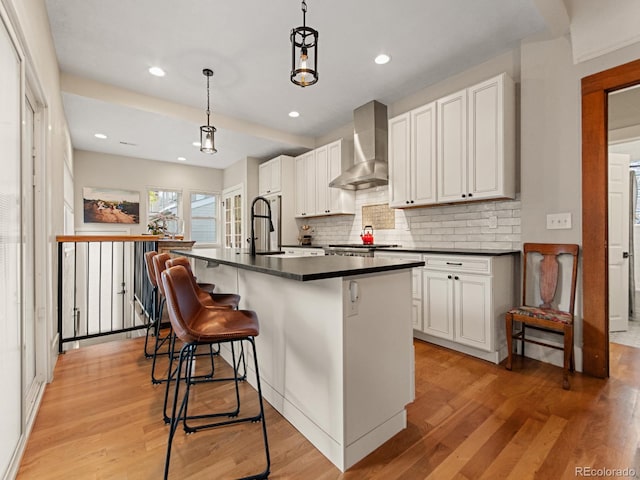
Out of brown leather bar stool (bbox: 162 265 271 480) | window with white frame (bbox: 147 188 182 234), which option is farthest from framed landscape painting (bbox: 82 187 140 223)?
brown leather bar stool (bbox: 162 265 271 480)

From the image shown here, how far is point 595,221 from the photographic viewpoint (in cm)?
238

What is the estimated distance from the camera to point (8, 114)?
4.75 feet

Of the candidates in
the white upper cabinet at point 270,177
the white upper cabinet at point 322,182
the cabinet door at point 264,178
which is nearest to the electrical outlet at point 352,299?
the white upper cabinet at point 322,182

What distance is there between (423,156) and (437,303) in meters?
1.62

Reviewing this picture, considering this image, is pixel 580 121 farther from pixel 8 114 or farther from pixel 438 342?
pixel 8 114

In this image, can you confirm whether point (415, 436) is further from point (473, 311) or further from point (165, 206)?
point (165, 206)

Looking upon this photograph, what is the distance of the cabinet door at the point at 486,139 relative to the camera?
2.77m

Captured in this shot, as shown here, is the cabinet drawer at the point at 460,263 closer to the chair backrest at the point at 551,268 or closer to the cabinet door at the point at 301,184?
the chair backrest at the point at 551,268

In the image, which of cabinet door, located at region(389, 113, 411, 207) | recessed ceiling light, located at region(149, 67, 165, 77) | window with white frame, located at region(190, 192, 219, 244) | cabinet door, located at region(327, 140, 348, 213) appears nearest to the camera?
recessed ceiling light, located at region(149, 67, 165, 77)

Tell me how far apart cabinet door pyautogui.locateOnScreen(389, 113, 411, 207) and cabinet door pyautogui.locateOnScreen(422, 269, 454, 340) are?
3.29 feet

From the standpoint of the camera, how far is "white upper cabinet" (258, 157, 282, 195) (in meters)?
5.57

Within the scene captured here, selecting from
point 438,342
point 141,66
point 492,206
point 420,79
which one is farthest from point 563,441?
point 141,66

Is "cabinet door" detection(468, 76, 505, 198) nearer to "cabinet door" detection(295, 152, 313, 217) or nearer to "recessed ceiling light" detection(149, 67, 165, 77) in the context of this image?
"cabinet door" detection(295, 152, 313, 217)

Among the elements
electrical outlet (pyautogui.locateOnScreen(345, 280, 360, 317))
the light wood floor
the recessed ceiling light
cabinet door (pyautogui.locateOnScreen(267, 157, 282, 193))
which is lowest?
the light wood floor
